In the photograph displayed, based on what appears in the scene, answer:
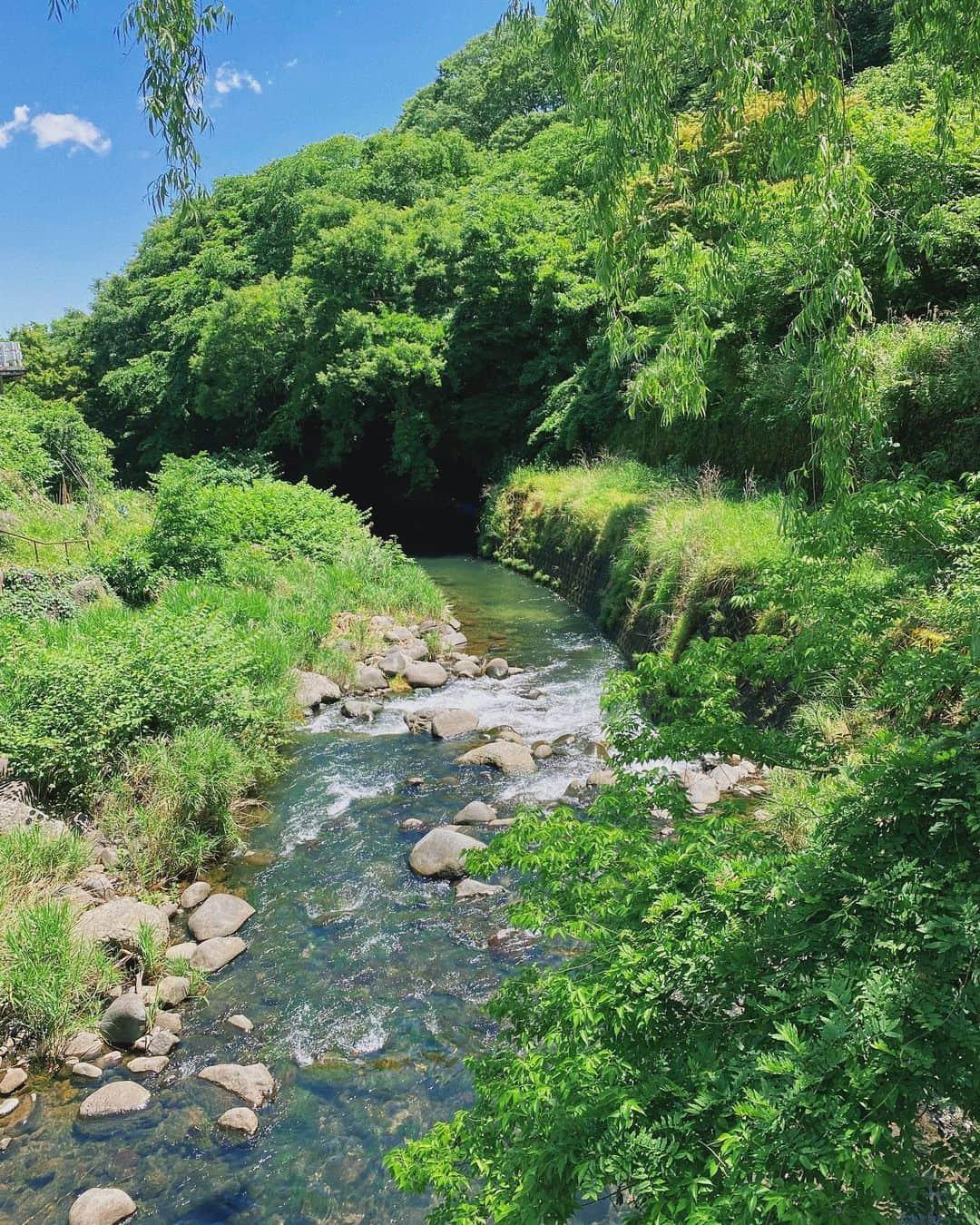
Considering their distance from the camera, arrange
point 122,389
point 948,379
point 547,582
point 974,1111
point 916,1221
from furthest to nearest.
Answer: point 122,389
point 547,582
point 948,379
point 916,1221
point 974,1111

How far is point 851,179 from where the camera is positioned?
4.32 m

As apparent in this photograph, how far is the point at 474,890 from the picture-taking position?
676 centimetres

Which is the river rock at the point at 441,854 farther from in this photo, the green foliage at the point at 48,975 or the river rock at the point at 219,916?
→ the green foliage at the point at 48,975

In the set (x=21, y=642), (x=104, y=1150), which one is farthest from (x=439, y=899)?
(x=21, y=642)

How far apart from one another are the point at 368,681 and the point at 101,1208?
27.2 feet

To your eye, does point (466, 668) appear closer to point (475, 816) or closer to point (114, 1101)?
point (475, 816)

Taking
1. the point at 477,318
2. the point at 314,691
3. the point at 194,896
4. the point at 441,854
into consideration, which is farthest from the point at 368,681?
the point at 477,318

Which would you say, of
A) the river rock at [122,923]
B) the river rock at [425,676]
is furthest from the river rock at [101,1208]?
the river rock at [425,676]

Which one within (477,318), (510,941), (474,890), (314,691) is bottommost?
(510,941)

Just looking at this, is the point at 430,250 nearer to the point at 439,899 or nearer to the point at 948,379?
the point at 948,379

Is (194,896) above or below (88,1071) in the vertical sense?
above

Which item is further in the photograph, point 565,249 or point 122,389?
point 122,389

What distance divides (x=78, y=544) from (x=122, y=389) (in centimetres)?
2101

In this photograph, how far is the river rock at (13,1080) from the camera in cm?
481
